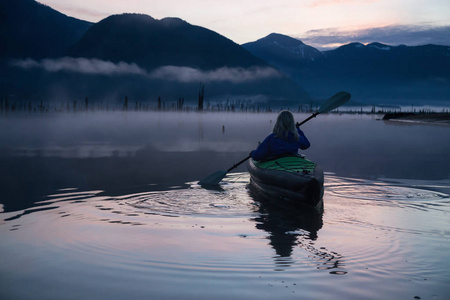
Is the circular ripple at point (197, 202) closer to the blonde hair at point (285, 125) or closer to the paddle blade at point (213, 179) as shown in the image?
the paddle blade at point (213, 179)

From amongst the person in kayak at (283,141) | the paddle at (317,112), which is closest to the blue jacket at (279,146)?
the person in kayak at (283,141)

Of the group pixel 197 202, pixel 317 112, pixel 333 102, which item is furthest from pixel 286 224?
pixel 333 102

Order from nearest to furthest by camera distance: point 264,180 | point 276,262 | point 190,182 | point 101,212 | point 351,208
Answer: point 276,262 < point 101,212 < point 351,208 < point 264,180 < point 190,182

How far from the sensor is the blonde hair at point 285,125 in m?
11.6

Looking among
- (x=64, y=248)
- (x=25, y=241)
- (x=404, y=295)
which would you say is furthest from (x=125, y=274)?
(x=404, y=295)

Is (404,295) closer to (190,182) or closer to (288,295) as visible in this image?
(288,295)

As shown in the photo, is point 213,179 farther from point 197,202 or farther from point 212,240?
point 212,240

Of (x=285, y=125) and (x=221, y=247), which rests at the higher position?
(x=285, y=125)

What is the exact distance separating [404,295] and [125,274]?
123 inches

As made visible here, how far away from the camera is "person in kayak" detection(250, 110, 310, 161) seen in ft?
38.2

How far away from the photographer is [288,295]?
530 cm

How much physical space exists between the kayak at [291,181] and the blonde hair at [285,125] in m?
0.57

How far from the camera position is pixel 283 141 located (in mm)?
11898

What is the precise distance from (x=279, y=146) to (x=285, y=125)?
0.57m
